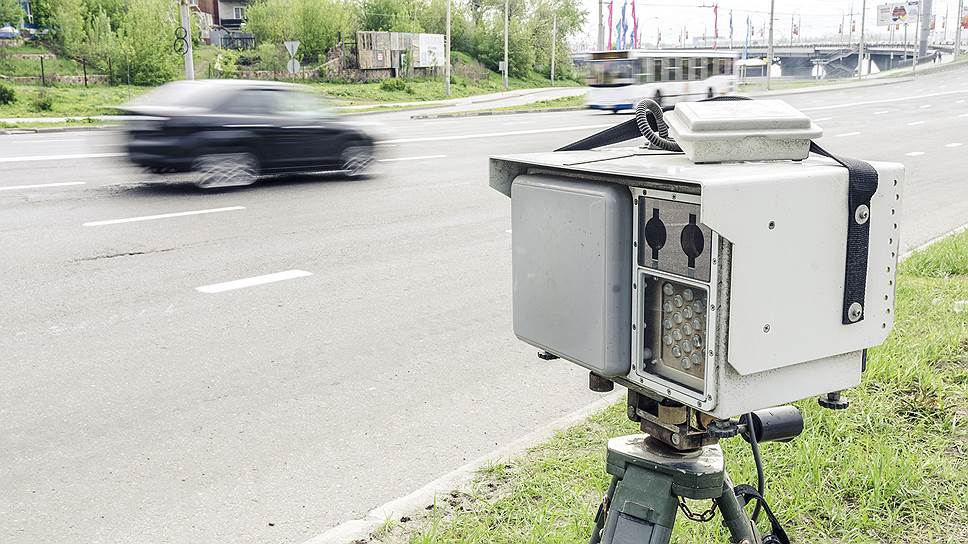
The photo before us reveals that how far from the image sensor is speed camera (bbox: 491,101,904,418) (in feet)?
5.82

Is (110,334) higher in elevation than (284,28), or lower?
lower

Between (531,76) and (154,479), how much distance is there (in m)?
80.7

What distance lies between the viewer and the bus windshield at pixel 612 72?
3212 cm

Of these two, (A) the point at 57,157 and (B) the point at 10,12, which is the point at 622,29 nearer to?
(B) the point at 10,12

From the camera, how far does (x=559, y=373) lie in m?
5.58

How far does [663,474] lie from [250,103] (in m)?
11.8

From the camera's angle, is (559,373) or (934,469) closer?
(934,469)

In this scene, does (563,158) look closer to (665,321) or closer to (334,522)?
(665,321)

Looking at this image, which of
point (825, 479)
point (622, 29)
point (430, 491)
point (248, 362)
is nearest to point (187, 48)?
point (248, 362)

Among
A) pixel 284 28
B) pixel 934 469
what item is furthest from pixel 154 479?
Result: pixel 284 28

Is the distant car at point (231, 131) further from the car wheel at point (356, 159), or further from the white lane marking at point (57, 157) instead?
the white lane marking at point (57, 157)

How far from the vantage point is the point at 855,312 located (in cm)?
193

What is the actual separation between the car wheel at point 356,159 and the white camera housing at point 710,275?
40.4 ft

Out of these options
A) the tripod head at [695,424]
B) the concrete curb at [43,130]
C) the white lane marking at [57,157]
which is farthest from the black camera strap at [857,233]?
the concrete curb at [43,130]
